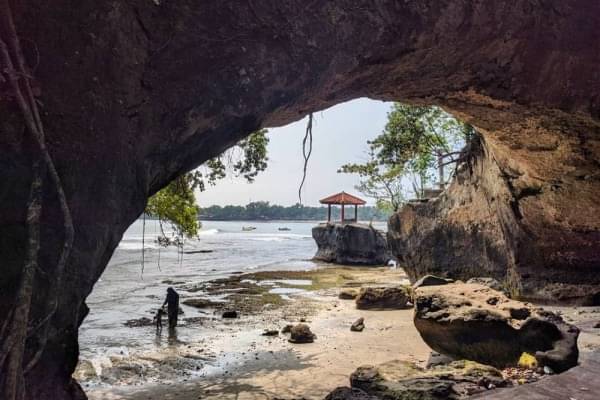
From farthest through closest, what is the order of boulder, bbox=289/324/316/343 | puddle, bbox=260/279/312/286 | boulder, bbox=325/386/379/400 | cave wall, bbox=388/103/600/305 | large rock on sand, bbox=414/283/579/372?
1. puddle, bbox=260/279/312/286
2. boulder, bbox=289/324/316/343
3. cave wall, bbox=388/103/600/305
4. large rock on sand, bbox=414/283/579/372
5. boulder, bbox=325/386/379/400

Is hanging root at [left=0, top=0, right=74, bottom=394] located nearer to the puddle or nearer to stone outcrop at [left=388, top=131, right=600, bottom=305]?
stone outcrop at [left=388, top=131, right=600, bottom=305]

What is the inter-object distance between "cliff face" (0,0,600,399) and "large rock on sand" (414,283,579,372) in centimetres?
242

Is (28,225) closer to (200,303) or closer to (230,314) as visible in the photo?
(230,314)

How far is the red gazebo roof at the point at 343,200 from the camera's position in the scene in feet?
121

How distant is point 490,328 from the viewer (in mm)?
5816

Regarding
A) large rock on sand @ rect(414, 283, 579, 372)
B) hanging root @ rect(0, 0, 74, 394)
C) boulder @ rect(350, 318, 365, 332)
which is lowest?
boulder @ rect(350, 318, 365, 332)

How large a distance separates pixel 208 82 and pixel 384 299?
38.2 ft

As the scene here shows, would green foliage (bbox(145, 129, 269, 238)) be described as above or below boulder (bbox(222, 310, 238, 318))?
above

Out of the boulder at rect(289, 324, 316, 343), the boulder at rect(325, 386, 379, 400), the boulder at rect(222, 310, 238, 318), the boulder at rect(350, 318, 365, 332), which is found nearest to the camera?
the boulder at rect(325, 386, 379, 400)

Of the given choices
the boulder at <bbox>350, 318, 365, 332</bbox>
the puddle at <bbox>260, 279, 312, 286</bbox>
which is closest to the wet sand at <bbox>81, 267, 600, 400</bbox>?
the boulder at <bbox>350, 318, 365, 332</bbox>

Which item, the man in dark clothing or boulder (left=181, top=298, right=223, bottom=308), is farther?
boulder (left=181, top=298, right=223, bottom=308)

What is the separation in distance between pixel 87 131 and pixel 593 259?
29.8 feet

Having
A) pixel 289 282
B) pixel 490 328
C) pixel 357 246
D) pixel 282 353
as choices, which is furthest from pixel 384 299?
pixel 357 246

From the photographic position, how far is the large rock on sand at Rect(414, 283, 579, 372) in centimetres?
523
